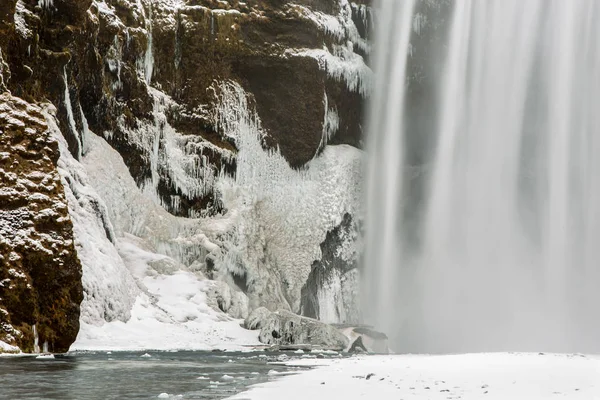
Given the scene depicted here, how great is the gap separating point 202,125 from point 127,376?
26.1 meters

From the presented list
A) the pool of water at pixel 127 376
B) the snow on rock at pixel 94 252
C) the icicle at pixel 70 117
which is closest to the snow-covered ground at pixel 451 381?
the pool of water at pixel 127 376

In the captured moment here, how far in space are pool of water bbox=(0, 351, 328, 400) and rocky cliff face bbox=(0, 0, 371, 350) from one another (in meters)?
6.82

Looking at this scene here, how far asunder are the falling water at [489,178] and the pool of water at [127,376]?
25359 mm

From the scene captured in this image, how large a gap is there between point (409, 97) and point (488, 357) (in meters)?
30.3

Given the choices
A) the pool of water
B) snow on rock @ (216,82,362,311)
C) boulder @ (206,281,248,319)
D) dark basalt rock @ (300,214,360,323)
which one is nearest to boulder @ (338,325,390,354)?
boulder @ (206,281,248,319)

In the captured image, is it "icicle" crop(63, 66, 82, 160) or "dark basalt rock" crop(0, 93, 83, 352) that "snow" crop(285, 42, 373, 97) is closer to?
"icicle" crop(63, 66, 82, 160)

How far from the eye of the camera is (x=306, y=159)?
133 ft

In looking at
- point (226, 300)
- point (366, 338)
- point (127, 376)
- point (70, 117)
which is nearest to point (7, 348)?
point (127, 376)

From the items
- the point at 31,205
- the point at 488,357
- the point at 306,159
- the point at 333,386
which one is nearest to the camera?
the point at 333,386

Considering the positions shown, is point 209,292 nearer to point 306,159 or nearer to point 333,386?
point 306,159

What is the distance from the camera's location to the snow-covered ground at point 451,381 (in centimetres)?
1015

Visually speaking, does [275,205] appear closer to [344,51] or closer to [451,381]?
[344,51]

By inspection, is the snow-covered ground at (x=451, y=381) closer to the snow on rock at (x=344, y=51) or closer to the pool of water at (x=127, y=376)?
the pool of water at (x=127, y=376)

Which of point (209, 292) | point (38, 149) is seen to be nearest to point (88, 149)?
point (209, 292)
